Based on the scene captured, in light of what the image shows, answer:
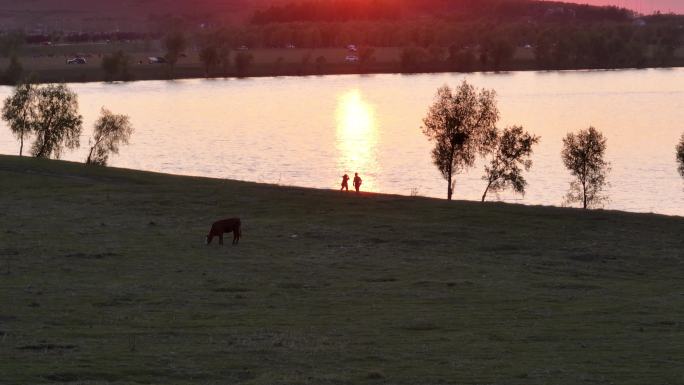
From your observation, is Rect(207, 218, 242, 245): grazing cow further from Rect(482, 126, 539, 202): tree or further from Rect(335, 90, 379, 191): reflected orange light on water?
Rect(335, 90, 379, 191): reflected orange light on water

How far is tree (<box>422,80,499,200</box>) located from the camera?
8300 cm

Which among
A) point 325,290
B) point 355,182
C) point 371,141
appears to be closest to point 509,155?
point 355,182

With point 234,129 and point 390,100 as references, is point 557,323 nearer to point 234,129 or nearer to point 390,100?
point 234,129

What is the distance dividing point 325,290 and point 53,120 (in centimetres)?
7195

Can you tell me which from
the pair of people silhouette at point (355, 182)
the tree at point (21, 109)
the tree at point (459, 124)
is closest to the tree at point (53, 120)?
the tree at point (21, 109)

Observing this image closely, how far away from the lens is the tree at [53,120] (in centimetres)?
9988

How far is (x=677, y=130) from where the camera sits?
470ft

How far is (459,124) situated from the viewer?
→ 273 ft

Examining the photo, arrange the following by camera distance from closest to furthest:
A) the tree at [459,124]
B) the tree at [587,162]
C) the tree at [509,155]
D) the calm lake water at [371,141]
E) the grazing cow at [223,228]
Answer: the grazing cow at [223,228], the tree at [459,124], the tree at [509,155], the tree at [587,162], the calm lake water at [371,141]

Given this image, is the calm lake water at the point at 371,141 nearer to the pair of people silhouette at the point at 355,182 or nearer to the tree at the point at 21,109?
the tree at the point at 21,109

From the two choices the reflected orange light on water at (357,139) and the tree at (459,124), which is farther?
the reflected orange light on water at (357,139)

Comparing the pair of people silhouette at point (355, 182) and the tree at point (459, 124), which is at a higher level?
the tree at point (459, 124)

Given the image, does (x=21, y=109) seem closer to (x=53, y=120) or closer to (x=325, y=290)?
(x=53, y=120)

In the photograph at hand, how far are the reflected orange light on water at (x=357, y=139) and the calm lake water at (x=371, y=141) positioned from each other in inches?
7.0
